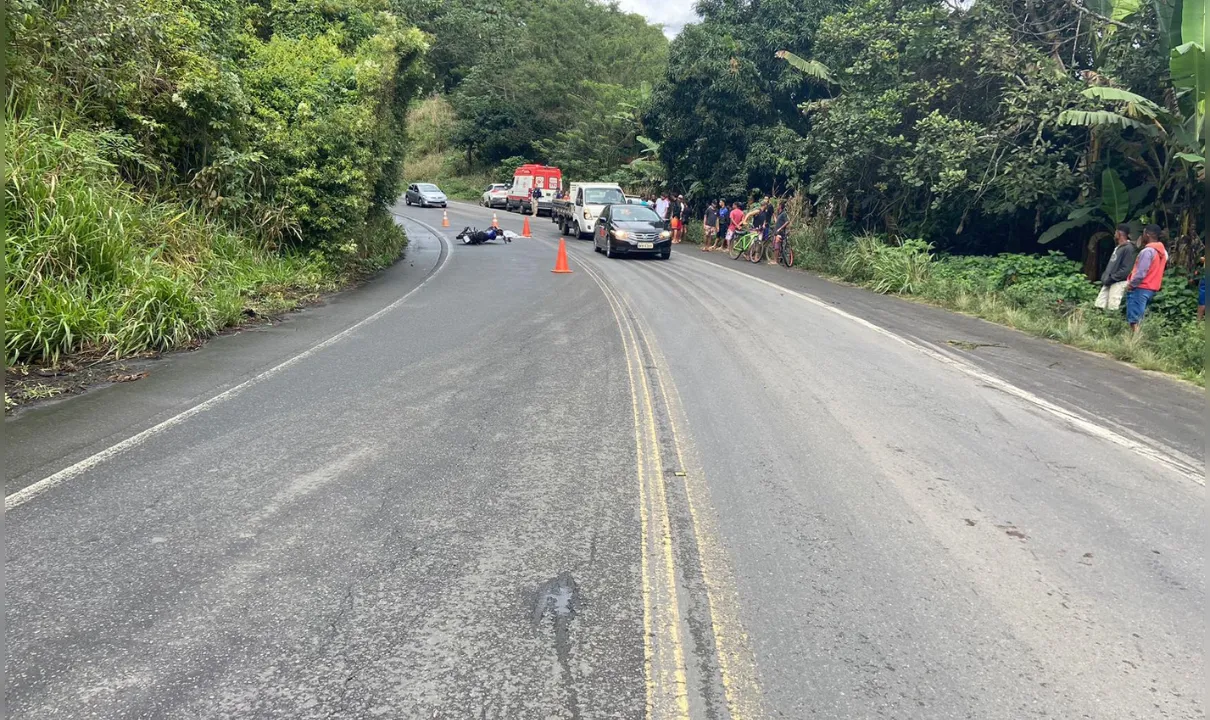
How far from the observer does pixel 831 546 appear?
4754 millimetres

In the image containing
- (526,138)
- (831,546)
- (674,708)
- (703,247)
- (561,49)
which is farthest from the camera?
(526,138)

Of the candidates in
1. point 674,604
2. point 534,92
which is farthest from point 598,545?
point 534,92

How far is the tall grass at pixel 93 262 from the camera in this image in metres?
8.68

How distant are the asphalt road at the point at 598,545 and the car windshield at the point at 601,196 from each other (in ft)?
72.6

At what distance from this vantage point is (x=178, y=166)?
1377cm

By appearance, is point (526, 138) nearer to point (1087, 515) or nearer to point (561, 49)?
point (561, 49)

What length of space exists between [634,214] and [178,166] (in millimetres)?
13874

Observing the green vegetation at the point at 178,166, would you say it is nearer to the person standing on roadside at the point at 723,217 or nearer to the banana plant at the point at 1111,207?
the person standing on roadside at the point at 723,217

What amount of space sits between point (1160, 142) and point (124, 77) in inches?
663

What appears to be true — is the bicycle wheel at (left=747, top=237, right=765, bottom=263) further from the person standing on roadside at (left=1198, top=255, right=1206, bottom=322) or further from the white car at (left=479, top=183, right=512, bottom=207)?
the white car at (left=479, top=183, right=512, bottom=207)

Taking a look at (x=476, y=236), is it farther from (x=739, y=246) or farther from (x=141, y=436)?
(x=141, y=436)

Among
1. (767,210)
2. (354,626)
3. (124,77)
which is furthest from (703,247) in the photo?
(354,626)

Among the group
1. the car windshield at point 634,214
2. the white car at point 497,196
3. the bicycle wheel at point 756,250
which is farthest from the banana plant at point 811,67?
the white car at point 497,196

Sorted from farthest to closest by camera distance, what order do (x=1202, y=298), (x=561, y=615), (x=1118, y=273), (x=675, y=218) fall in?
(x=675, y=218) → (x=1118, y=273) → (x=1202, y=298) → (x=561, y=615)
